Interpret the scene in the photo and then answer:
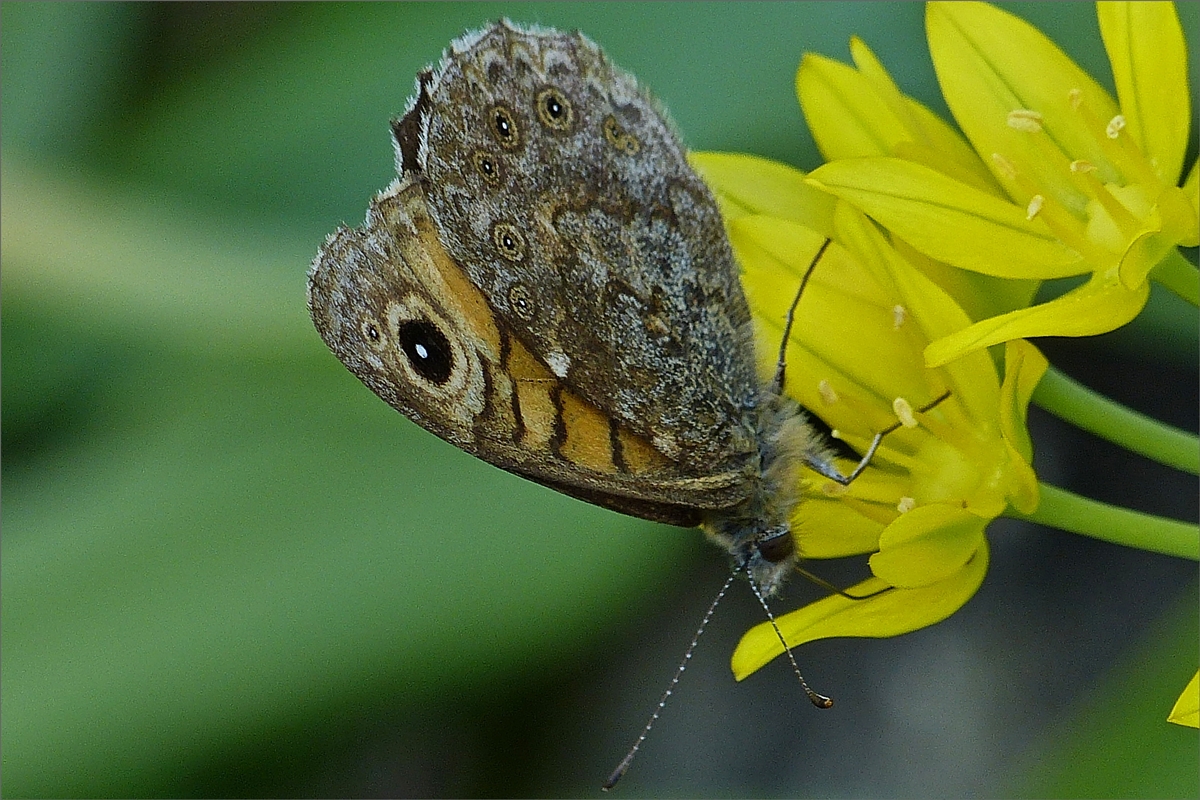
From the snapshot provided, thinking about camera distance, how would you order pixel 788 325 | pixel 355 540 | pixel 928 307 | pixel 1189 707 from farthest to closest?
pixel 355 540
pixel 788 325
pixel 928 307
pixel 1189 707

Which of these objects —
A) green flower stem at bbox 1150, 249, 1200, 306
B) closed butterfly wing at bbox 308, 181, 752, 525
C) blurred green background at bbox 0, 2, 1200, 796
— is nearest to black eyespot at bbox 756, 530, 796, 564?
closed butterfly wing at bbox 308, 181, 752, 525

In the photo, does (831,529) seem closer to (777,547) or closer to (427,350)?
(777,547)

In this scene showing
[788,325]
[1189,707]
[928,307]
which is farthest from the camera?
[788,325]

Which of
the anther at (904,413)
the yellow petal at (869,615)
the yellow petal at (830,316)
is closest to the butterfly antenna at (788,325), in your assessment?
the yellow petal at (830,316)

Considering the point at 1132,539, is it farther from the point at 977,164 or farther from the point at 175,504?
the point at 175,504

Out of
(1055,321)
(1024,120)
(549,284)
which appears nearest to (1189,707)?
(1055,321)

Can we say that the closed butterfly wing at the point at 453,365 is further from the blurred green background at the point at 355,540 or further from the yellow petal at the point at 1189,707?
the blurred green background at the point at 355,540
